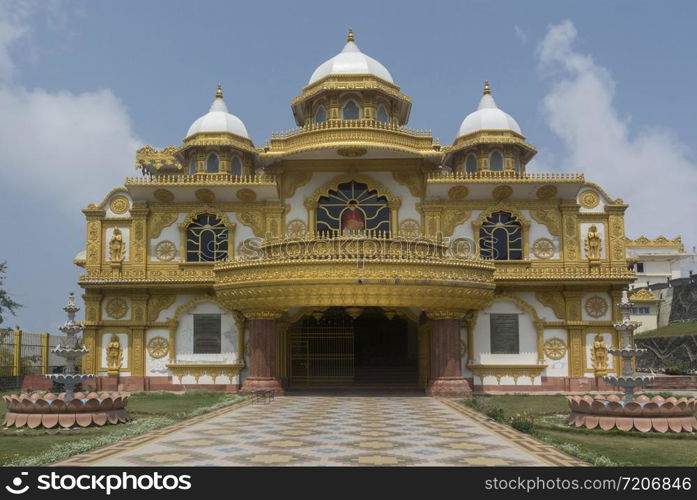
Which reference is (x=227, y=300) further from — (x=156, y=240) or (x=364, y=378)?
(x=364, y=378)

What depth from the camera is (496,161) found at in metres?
30.0

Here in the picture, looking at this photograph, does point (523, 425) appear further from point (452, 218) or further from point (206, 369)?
point (206, 369)

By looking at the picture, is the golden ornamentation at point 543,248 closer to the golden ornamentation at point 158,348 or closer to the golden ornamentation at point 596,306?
the golden ornamentation at point 596,306

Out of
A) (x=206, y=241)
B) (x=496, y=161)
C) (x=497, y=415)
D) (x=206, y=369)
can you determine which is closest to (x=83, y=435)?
(x=497, y=415)

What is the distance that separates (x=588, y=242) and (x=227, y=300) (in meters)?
13.8

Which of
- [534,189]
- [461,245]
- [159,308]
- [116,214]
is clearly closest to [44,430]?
[159,308]

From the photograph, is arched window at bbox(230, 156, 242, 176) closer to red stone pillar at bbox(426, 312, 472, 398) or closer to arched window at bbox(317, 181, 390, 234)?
arched window at bbox(317, 181, 390, 234)

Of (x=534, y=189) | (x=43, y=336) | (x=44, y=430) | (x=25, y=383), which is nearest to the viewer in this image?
(x=44, y=430)

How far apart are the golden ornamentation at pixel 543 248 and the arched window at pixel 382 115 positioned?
25.9 feet

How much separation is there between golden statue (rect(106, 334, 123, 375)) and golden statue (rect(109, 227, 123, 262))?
128 inches

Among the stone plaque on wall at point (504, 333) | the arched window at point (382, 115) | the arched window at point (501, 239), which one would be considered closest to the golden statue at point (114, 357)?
the arched window at point (382, 115)

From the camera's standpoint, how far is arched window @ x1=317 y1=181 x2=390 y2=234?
2814 centimetres

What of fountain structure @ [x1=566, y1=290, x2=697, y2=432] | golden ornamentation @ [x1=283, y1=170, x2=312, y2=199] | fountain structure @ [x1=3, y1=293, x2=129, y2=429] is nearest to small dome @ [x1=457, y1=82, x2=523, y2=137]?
golden ornamentation @ [x1=283, y1=170, x2=312, y2=199]

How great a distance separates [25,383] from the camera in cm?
2388
